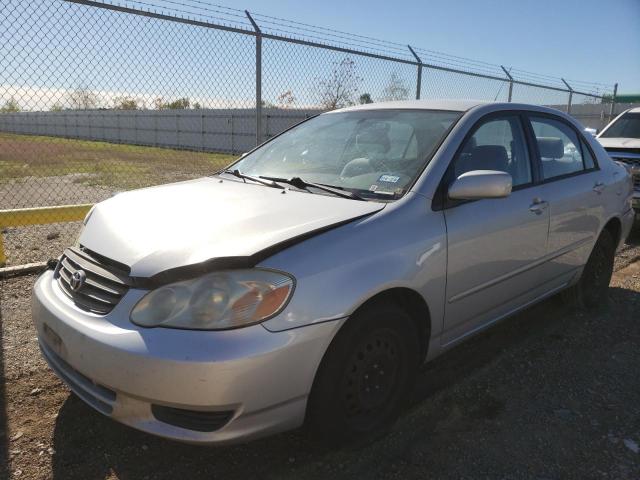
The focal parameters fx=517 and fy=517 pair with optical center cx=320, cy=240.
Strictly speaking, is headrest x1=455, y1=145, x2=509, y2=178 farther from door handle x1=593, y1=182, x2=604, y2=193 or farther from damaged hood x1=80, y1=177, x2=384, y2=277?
door handle x1=593, y1=182, x2=604, y2=193

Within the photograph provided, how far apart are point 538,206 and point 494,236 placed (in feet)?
1.94

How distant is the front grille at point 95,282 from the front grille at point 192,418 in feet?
1.55

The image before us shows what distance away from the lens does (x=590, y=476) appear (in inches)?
92.0

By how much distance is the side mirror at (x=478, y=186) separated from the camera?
2.63 m

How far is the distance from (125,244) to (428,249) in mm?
1409

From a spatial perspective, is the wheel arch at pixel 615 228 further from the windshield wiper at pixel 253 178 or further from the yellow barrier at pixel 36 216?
the yellow barrier at pixel 36 216

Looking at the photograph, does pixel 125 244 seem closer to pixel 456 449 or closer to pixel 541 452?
pixel 456 449

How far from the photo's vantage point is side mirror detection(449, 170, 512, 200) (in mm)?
2627

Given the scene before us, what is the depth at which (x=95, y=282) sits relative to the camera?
7.43 ft

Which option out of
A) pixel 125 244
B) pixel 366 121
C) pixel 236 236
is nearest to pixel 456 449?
pixel 236 236

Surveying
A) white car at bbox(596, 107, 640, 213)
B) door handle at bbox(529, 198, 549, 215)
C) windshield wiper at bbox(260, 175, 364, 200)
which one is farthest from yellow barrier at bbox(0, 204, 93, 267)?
white car at bbox(596, 107, 640, 213)

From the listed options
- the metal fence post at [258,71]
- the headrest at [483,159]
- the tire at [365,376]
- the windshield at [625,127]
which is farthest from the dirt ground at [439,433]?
the windshield at [625,127]

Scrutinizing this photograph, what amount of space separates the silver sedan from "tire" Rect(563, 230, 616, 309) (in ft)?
2.85

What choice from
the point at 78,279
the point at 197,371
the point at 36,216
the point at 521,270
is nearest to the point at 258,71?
the point at 36,216
